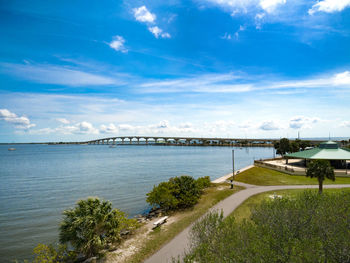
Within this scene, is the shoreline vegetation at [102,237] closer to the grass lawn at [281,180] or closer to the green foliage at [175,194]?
the green foliage at [175,194]

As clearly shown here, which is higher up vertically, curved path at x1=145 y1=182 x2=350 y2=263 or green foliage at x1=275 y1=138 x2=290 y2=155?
green foliage at x1=275 y1=138 x2=290 y2=155

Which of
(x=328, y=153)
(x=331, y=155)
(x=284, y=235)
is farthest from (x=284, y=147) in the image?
(x=284, y=235)

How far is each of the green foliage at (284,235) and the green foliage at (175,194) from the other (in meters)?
16.8

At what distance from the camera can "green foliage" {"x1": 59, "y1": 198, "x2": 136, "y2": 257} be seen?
17.2 metres

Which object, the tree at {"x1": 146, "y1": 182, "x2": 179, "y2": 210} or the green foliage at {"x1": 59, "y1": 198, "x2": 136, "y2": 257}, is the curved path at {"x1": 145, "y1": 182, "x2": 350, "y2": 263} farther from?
the tree at {"x1": 146, "y1": 182, "x2": 179, "y2": 210}

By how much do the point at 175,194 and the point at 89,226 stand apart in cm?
1658

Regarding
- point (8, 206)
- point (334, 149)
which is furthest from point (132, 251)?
point (334, 149)

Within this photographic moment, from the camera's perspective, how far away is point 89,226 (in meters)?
17.4

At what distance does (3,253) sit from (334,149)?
75309 millimetres

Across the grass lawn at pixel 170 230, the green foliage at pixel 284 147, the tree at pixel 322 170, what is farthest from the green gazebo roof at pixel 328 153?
the grass lawn at pixel 170 230

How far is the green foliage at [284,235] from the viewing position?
9.36m

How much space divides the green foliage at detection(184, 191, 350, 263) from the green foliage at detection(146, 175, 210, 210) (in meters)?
16.8

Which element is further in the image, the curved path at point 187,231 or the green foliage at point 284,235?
the curved path at point 187,231

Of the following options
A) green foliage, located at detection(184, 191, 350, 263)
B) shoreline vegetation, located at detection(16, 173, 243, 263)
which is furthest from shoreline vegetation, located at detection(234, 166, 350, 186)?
green foliage, located at detection(184, 191, 350, 263)
